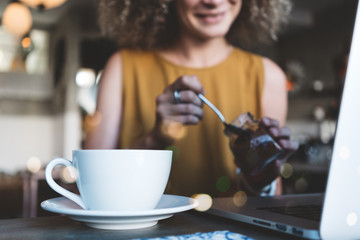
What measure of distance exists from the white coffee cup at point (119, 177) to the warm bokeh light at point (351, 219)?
0.21 m

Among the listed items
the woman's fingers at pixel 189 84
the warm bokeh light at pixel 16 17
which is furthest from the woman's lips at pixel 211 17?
the warm bokeh light at pixel 16 17

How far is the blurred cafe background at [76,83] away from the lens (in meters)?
3.63

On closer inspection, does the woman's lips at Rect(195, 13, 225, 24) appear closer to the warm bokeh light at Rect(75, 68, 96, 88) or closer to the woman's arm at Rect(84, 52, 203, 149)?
the woman's arm at Rect(84, 52, 203, 149)

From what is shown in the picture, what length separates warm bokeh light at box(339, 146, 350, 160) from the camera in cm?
35

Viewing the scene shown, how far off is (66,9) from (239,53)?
11.8 feet

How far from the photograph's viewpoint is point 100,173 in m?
0.43

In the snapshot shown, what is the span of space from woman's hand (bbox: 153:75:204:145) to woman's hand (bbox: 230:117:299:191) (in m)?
0.11

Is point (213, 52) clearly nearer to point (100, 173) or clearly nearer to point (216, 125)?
point (216, 125)

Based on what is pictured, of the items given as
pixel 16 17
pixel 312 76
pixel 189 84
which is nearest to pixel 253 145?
pixel 189 84

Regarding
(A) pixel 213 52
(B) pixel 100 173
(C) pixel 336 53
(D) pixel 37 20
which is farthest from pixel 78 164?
(D) pixel 37 20

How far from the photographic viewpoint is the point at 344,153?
347 mm

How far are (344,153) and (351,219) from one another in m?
0.07

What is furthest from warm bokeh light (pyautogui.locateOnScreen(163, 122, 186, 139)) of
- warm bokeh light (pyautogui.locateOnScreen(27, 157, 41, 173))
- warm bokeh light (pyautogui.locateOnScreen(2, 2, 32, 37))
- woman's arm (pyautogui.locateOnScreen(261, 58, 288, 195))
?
warm bokeh light (pyautogui.locateOnScreen(27, 157, 41, 173))

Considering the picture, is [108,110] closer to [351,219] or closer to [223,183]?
[223,183]
